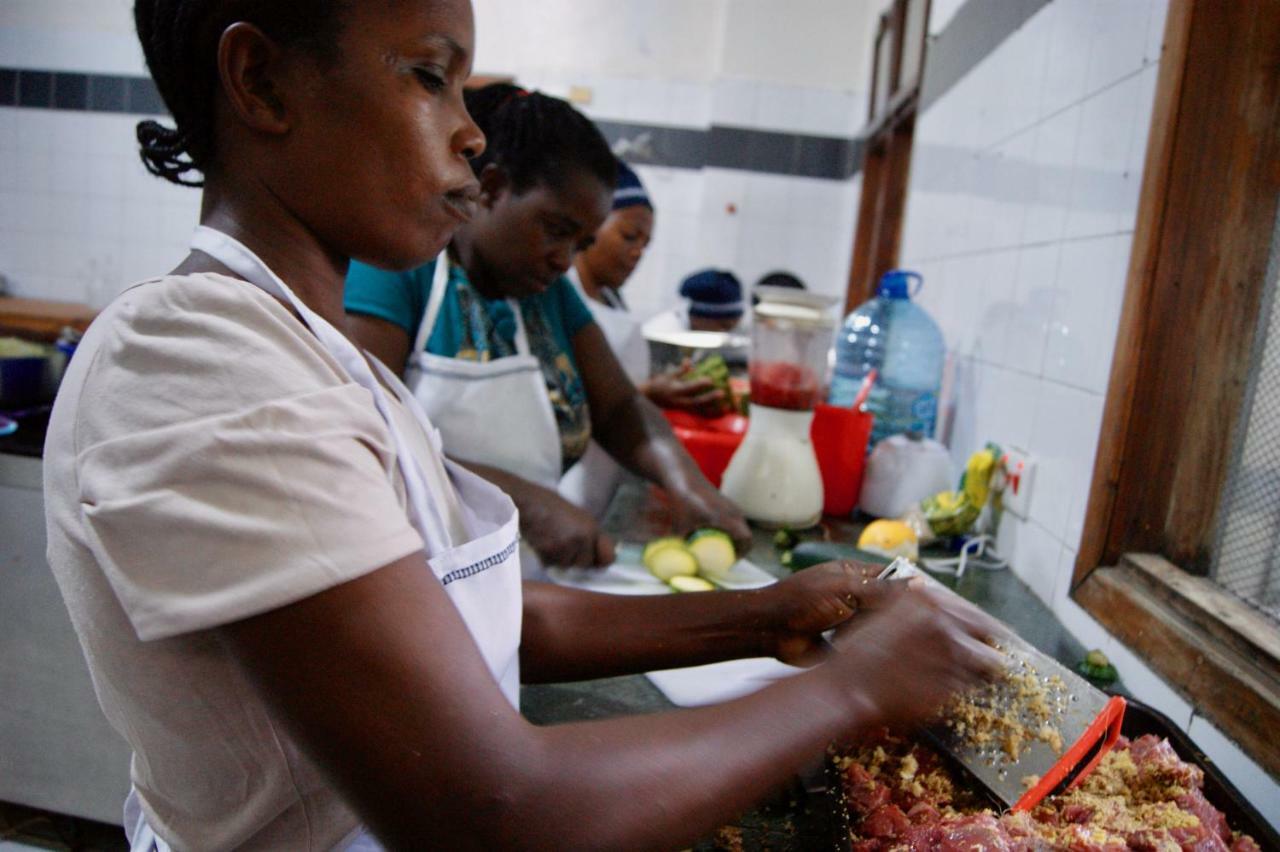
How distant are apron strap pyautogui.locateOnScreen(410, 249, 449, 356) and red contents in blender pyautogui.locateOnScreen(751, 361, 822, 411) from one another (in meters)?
0.88

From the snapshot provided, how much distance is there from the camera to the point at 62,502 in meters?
0.59

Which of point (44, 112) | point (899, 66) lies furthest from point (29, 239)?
point (899, 66)

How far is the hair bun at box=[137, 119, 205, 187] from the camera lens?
80cm

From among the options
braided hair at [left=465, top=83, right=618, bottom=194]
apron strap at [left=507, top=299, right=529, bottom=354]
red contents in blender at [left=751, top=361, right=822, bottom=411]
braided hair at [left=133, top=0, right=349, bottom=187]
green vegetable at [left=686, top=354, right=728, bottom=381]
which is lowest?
green vegetable at [left=686, top=354, right=728, bottom=381]

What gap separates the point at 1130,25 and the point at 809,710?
1.42 m

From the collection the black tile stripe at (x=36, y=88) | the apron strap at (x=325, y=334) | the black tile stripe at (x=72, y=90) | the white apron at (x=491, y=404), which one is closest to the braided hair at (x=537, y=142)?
the white apron at (x=491, y=404)

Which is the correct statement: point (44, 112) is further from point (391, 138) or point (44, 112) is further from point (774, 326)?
point (391, 138)

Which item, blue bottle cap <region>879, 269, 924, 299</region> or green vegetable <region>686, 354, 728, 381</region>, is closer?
blue bottle cap <region>879, 269, 924, 299</region>

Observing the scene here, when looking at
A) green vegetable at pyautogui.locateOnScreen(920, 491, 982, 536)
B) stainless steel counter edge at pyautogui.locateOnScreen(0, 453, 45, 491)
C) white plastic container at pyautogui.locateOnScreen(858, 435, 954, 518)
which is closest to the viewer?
green vegetable at pyautogui.locateOnScreen(920, 491, 982, 536)

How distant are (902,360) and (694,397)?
0.66 meters

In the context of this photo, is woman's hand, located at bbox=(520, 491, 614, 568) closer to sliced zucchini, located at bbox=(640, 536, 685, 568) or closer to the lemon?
sliced zucchini, located at bbox=(640, 536, 685, 568)

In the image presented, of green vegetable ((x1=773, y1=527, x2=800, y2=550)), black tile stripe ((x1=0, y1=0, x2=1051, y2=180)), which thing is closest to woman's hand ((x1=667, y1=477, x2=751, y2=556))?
green vegetable ((x1=773, y1=527, x2=800, y2=550))

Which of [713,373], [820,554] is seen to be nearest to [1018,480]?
[820,554]

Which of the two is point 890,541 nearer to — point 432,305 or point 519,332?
point 519,332
